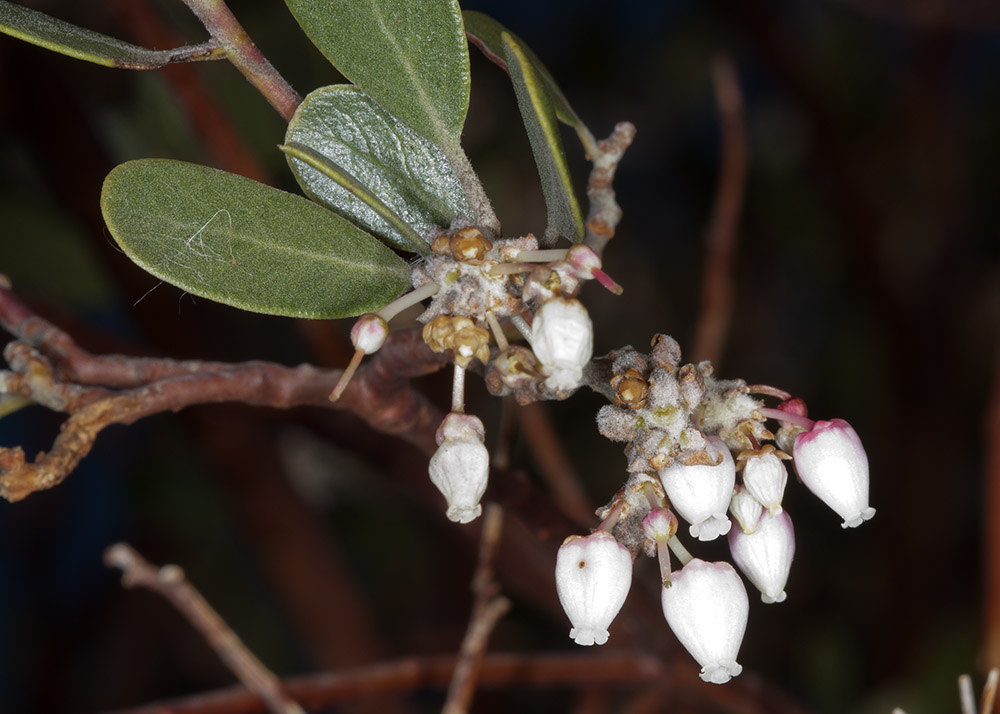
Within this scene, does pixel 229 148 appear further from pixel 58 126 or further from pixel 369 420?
pixel 369 420

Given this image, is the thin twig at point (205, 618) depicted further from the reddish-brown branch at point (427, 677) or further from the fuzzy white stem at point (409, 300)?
the fuzzy white stem at point (409, 300)

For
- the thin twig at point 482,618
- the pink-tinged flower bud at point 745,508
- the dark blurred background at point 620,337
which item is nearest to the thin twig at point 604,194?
the pink-tinged flower bud at point 745,508

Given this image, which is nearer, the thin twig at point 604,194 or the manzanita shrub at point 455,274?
the manzanita shrub at point 455,274

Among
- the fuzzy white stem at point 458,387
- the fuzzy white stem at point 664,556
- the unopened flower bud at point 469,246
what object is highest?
the unopened flower bud at point 469,246

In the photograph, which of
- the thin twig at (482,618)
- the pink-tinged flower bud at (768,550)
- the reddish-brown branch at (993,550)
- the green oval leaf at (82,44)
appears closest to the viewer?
the green oval leaf at (82,44)

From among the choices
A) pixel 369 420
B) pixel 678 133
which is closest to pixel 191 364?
pixel 369 420

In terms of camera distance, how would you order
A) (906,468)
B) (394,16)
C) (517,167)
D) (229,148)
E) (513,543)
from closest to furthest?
1. (394,16)
2. (229,148)
3. (513,543)
4. (906,468)
5. (517,167)

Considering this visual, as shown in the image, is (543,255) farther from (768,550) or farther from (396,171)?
(768,550)
